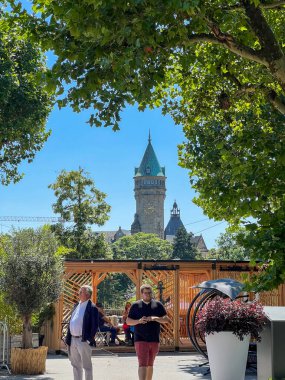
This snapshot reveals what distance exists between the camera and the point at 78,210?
3672cm

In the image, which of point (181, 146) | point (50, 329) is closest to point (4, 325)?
point (50, 329)

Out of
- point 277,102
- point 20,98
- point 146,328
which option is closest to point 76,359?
point 146,328

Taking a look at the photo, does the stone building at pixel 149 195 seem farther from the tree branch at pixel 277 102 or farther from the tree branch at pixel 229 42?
the tree branch at pixel 229 42

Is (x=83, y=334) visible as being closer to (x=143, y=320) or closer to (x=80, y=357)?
(x=80, y=357)

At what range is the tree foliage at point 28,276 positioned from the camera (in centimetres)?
1426

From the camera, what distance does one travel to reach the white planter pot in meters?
11.2

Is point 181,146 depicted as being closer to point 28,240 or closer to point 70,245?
point 28,240

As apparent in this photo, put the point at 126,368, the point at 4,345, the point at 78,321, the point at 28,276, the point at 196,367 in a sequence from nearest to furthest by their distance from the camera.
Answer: the point at 78,321
the point at 28,276
the point at 4,345
the point at 126,368
the point at 196,367

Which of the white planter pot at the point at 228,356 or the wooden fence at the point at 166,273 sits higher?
the wooden fence at the point at 166,273

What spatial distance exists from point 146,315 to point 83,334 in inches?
39.8

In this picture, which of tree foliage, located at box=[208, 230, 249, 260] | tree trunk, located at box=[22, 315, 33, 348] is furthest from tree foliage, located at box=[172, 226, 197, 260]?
tree trunk, located at box=[22, 315, 33, 348]

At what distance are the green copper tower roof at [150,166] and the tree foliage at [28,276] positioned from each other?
167 m

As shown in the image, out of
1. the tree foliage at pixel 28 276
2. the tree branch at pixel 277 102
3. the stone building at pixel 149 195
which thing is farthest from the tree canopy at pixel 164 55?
the stone building at pixel 149 195

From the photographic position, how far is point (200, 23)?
8250 millimetres
